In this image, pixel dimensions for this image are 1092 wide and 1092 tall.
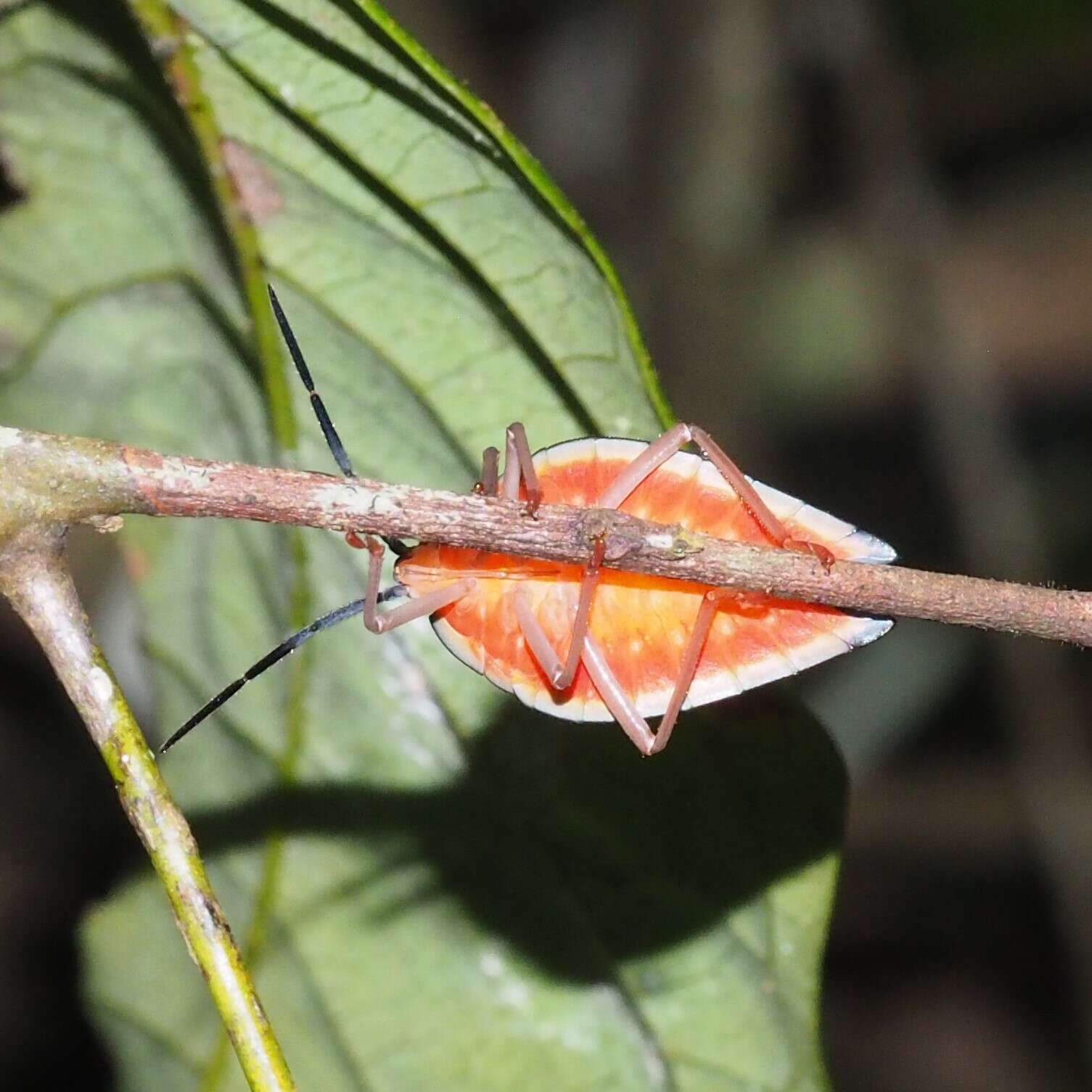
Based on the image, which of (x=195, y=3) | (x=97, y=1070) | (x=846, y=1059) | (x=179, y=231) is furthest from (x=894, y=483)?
(x=195, y=3)

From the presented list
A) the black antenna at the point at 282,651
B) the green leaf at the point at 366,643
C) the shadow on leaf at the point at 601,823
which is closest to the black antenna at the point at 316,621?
the black antenna at the point at 282,651

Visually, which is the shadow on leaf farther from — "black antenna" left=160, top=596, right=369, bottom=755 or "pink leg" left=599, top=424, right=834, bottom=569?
"black antenna" left=160, top=596, right=369, bottom=755

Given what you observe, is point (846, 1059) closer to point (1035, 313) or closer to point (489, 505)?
point (1035, 313)

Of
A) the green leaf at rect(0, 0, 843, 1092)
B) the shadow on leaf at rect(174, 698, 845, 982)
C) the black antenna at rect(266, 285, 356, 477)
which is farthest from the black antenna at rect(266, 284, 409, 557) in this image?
the shadow on leaf at rect(174, 698, 845, 982)

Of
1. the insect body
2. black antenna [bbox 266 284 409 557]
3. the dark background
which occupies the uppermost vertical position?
black antenna [bbox 266 284 409 557]

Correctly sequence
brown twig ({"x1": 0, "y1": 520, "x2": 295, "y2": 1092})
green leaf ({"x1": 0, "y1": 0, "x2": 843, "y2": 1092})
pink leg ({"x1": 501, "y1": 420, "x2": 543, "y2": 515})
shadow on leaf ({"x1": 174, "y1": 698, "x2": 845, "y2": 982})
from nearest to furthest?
brown twig ({"x1": 0, "y1": 520, "x2": 295, "y2": 1092})
pink leg ({"x1": 501, "y1": 420, "x2": 543, "y2": 515})
green leaf ({"x1": 0, "y1": 0, "x2": 843, "y2": 1092})
shadow on leaf ({"x1": 174, "y1": 698, "x2": 845, "y2": 982})

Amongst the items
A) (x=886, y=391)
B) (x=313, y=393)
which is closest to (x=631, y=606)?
(x=313, y=393)
